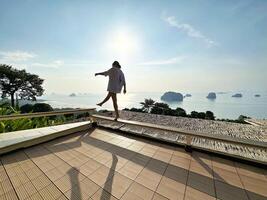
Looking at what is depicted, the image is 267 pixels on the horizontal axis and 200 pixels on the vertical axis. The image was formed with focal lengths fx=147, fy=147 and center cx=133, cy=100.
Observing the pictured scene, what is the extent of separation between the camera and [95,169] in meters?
2.49

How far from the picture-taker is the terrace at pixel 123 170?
194cm

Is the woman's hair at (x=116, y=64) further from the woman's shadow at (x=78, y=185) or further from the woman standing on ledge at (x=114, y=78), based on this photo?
the woman's shadow at (x=78, y=185)

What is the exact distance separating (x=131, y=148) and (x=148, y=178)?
117 centimetres

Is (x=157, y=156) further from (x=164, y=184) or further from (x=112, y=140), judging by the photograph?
(x=112, y=140)

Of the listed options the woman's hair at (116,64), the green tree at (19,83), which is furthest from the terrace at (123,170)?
the green tree at (19,83)

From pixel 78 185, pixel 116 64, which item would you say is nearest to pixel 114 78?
pixel 116 64

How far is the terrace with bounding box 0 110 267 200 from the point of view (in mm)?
1944

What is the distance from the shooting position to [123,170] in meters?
2.48

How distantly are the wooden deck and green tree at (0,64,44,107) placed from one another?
1091 inches

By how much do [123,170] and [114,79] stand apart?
2150 millimetres

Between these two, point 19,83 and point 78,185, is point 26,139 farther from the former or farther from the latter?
point 19,83

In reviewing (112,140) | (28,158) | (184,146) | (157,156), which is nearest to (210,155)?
(184,146)

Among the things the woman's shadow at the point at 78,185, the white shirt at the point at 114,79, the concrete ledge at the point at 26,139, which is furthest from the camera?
the white shirt at the point at 114,79

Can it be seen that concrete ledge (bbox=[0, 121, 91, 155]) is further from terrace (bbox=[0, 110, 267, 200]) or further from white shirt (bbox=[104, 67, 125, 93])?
white shirt (bbox=[104, 67, 125, 93])
